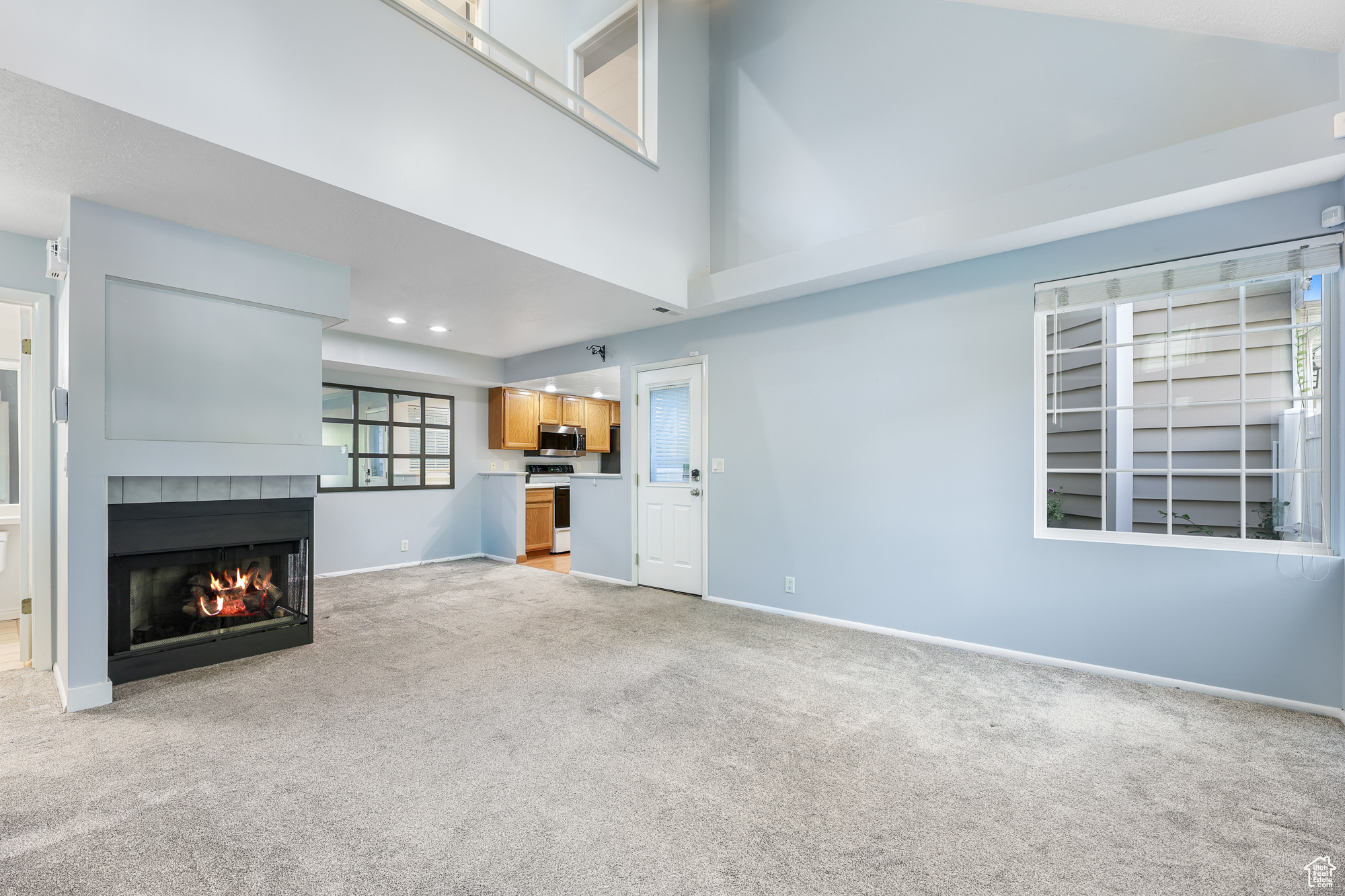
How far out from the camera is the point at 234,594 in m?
3.42

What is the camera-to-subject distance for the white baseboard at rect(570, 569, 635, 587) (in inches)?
209

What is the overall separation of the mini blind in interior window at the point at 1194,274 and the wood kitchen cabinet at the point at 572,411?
5550 mm

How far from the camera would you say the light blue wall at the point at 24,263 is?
3029 mm

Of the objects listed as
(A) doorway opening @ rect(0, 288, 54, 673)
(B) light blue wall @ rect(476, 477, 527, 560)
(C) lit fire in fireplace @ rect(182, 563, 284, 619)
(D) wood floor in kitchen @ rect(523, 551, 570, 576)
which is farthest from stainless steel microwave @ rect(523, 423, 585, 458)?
(A) doorway opening @ rect(0, 288, 54, 673)

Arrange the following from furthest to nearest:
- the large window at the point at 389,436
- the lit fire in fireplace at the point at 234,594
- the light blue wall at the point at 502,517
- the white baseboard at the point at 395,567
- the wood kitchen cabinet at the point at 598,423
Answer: the wood kitchen cabinet at the point at 598,423
the light blue wall at the point at 502,517
the large window at the point at 389,436
the white baseboard at the point at 395,567
the lit fire in fireplace at the point at 234,594

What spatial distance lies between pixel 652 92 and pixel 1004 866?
15.6 ft

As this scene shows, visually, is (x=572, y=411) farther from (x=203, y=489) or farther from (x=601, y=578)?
(x=203, y=489)

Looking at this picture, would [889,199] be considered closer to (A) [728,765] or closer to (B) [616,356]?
(B) [616,356]

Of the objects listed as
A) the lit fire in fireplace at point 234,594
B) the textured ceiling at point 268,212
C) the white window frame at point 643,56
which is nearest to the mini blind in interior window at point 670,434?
the textured ceiling at point 268,212

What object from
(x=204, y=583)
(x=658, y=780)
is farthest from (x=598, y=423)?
(x=658, y=780)

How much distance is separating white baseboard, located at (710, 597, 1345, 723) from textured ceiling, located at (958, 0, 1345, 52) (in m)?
2.91

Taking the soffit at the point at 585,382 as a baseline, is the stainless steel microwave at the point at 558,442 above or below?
below

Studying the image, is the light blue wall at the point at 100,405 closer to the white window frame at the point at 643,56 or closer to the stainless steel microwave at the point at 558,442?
the white window frame at the point at 643,56

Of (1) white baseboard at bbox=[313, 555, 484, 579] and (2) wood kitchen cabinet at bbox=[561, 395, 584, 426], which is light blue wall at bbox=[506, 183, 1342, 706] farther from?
(1) white baseboard at bbox=[313, 555, 484, 579]
